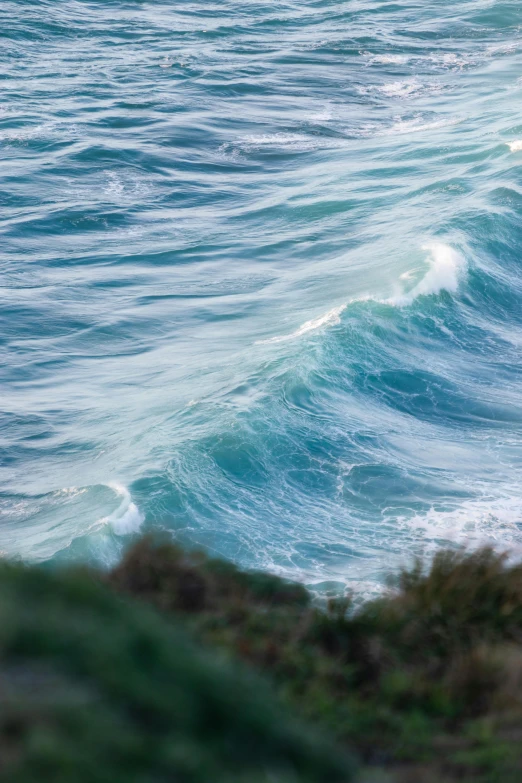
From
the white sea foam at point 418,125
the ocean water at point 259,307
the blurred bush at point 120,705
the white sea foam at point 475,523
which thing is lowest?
the white sea foam at point 475,523

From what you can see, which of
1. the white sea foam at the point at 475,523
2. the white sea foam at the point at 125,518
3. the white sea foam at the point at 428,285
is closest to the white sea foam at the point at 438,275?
the white sea foam at the point at 428,285

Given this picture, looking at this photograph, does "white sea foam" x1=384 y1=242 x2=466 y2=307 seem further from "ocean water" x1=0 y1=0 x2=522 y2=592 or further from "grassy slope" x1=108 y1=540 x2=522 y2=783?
"grassy slope" x1=108 y1=540 x2=522 y2=783

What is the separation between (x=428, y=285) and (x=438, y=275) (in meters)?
0.56

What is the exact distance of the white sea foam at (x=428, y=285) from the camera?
17.6m

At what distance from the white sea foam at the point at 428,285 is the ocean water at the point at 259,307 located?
58 millimetres

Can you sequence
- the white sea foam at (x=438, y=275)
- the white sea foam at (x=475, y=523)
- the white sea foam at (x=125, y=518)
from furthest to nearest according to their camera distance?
the white sea foam at (x=438, y=275) → the white sea foam at (x=125, y=518) → the white sea foam at (x=475, y=523)

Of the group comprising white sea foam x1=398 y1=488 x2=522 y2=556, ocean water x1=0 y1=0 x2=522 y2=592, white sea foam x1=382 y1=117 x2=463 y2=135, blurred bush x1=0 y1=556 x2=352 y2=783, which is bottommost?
white sea foam x1=398 y1=488 x2=522 y2=556

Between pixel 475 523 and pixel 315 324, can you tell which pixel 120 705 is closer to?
pixel 475 523

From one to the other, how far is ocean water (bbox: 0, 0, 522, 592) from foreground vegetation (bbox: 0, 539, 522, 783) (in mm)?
1475

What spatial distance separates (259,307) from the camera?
19469 mm

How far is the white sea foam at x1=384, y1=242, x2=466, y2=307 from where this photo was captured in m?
18.9

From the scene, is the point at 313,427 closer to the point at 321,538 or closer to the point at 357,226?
the point at 321,538

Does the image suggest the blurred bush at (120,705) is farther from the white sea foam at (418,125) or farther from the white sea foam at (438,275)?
the white sea foam at (418,125)

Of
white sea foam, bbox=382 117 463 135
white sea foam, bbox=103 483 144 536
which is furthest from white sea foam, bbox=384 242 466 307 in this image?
white sea foam, bbox=382 117 463 135
